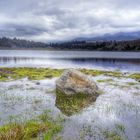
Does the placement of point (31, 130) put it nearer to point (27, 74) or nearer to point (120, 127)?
point (120, 127)

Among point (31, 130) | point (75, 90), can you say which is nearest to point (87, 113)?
point (31, 130)

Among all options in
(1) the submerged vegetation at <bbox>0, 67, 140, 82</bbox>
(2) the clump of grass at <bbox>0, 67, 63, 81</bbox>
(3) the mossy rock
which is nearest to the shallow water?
(3) the mossy rock

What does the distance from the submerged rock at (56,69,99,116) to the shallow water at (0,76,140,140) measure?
70cm

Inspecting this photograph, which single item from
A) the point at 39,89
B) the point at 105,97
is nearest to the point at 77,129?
the point at 105,97

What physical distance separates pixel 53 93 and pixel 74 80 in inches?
88.2

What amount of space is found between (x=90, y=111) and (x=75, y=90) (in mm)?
5468

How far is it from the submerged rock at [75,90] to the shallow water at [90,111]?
0.70m

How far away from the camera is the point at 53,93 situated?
2344cm

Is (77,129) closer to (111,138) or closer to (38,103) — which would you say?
(111,138)

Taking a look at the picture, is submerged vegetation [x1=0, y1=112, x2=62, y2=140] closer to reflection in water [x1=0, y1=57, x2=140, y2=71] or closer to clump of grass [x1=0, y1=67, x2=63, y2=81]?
clump of grass [x1=0, y1=67, x2=63, y2=81]

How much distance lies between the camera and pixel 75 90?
22.4m

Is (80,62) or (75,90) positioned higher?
(75,90)

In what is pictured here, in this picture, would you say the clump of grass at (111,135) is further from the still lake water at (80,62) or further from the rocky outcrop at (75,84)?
the still lake water at (80,62)

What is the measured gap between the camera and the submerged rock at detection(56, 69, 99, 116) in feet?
65.3
